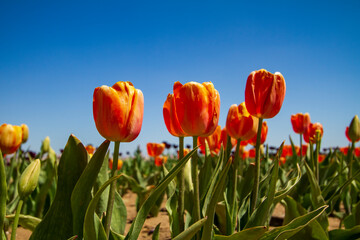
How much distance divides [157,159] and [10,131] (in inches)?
125

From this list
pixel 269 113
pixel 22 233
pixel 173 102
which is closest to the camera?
pixel 173 102

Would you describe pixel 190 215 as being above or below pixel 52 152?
below

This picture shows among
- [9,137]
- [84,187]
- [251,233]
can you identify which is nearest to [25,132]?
[9,137]

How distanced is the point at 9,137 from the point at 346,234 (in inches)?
77.8

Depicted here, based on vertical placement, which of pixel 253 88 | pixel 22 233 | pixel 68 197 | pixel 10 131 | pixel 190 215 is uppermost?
pixel 253 88

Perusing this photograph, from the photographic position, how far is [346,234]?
147 cm

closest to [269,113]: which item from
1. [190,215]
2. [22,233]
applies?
[190,215]

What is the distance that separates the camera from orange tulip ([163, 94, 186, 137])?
1.10 meters

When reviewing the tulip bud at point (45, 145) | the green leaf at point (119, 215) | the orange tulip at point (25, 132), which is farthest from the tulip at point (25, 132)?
the green leaf at point (119, 215)

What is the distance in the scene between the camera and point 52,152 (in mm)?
2555

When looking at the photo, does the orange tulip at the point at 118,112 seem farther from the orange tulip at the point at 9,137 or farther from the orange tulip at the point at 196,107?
the orange tulip at the point at 9,137

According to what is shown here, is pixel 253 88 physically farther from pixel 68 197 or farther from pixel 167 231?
pixel 167 231

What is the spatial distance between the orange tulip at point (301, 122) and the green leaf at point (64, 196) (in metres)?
2.23

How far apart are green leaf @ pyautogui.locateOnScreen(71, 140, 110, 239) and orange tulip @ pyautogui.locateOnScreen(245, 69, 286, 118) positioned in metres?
0.58
